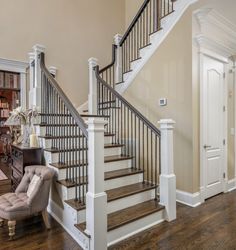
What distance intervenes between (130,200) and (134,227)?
1.22 feet

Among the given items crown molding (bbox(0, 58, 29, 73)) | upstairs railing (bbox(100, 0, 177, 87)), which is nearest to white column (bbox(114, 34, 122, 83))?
upstairs railing (bbox(100, 0, 177, 87))

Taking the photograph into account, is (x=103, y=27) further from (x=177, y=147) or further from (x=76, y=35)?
(x=177, y=147)

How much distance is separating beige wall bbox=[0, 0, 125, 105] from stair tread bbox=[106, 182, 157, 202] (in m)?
2.90

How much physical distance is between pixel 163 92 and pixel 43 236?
8.96 ft

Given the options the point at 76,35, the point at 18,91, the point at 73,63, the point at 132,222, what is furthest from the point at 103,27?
the point at 132,222

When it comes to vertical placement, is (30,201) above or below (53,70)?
below

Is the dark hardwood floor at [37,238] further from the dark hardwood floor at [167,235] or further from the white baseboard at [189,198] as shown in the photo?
the white baseboard at [189,198]

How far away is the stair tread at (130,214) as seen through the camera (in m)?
2.34

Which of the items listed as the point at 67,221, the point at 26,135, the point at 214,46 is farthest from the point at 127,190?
the point at 214,46

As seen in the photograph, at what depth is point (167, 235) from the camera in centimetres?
247

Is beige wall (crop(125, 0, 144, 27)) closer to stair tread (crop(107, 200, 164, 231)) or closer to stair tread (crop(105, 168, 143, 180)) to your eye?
stair tread (crop(105, 168, 143, 180))

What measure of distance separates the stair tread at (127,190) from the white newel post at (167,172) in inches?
11.3

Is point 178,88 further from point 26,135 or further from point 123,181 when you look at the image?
point 26,135

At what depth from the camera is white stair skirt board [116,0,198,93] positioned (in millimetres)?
3384
